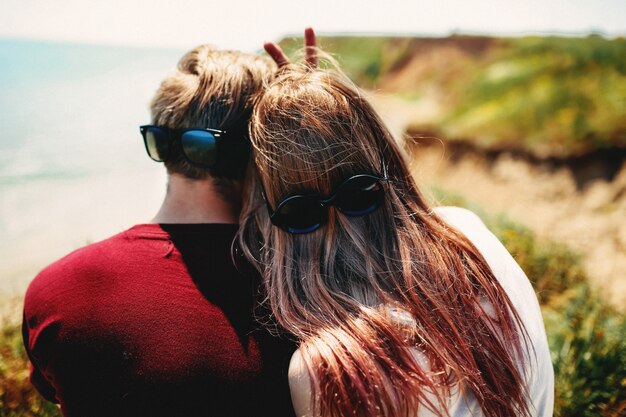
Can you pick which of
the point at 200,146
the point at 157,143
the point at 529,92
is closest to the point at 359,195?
the point at 200,146

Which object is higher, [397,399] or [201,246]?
[201,246]

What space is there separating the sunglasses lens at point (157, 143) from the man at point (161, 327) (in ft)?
0.49

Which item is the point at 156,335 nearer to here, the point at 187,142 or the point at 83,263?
the point at 83,263

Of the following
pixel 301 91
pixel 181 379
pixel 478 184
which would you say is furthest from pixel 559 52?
pixel 181 379

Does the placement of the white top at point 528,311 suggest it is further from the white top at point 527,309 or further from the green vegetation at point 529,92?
the green vegetation at point 529,92

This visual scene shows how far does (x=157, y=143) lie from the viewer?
186 centimetres

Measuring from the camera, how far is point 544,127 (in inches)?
340

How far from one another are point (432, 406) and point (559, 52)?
11.3 m

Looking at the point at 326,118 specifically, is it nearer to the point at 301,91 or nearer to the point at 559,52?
the point at 301,91

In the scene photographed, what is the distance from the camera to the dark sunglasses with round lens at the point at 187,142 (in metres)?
1.75

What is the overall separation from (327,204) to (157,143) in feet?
2.89

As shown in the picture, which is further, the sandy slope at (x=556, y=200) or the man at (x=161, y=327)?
the sandy slope at (x=556, y=200)

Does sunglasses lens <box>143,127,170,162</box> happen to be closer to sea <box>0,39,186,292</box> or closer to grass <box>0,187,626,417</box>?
grass <box>0,187,626,417</box>

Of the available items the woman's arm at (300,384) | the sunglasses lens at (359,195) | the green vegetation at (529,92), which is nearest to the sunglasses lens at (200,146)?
the sunglasses lens at (359,195)
